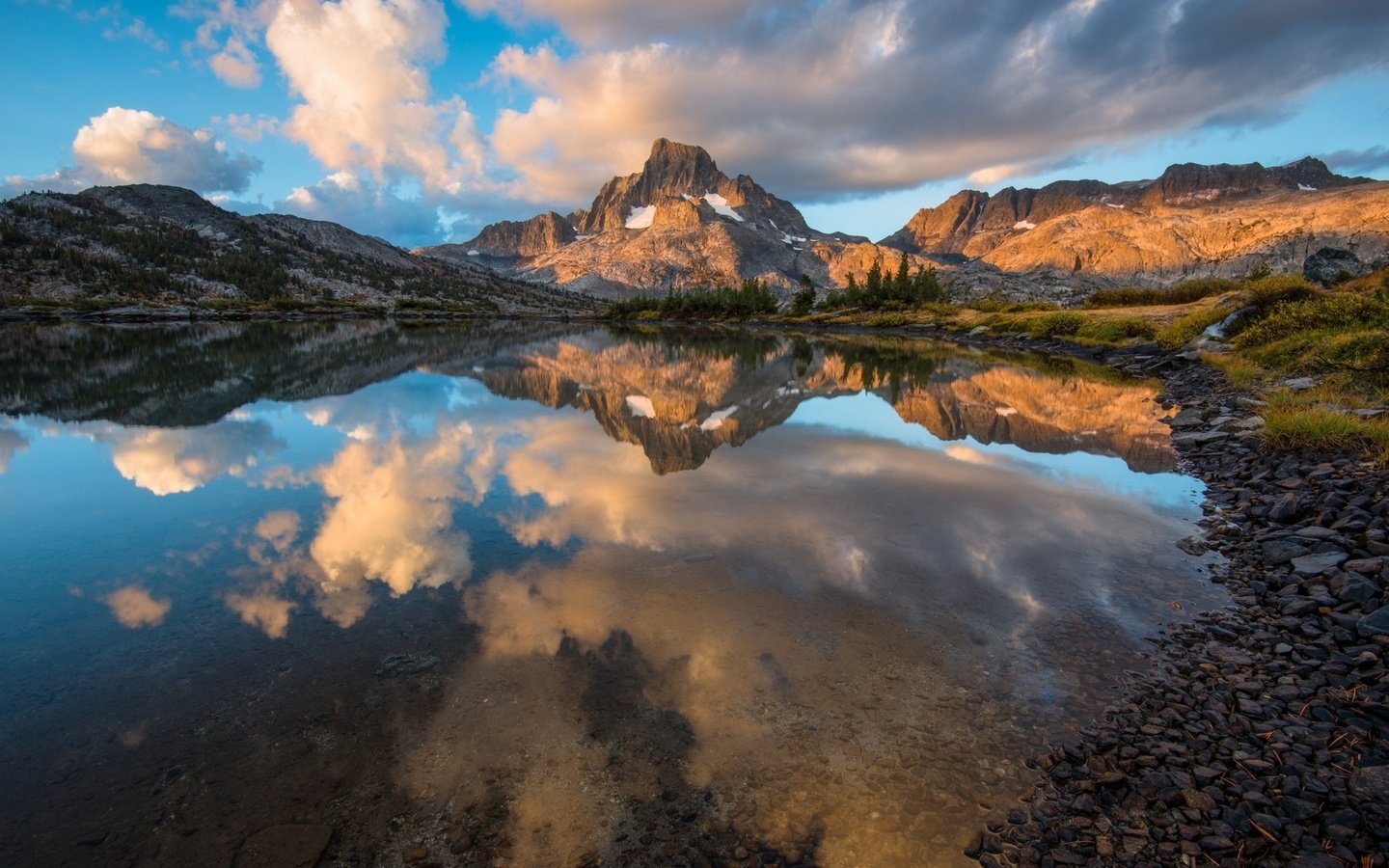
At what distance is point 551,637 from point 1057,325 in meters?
59.8

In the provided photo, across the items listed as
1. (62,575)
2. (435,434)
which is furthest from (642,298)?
(62,575)

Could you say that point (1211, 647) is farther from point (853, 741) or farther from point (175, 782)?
point (175, 782)

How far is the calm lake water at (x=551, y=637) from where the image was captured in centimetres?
488

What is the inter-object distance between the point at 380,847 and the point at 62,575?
819cm

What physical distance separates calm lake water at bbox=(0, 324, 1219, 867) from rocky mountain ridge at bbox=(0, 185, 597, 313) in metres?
118

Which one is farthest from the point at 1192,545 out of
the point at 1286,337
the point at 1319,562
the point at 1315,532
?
the point at 1286,337

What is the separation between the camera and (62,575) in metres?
8.91

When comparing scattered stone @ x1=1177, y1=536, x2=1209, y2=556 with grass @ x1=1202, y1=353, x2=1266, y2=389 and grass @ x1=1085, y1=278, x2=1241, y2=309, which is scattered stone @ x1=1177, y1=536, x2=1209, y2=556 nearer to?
grass @ x1=1202, y1=353, x2=1266, y2=389

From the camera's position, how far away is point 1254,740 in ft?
17.3

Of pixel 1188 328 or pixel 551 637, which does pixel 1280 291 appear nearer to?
pixel 1188 328

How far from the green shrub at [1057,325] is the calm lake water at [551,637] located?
43356mm

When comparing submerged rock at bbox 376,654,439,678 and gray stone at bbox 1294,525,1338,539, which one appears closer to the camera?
submerged rock at bbox 376,654,439,678

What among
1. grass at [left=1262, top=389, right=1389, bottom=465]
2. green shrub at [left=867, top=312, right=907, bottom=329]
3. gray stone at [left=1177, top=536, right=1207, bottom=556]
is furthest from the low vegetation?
gray stone at [left=1177, top=536, right=1207, bottom=556]

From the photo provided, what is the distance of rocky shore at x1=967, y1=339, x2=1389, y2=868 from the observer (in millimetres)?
4316
